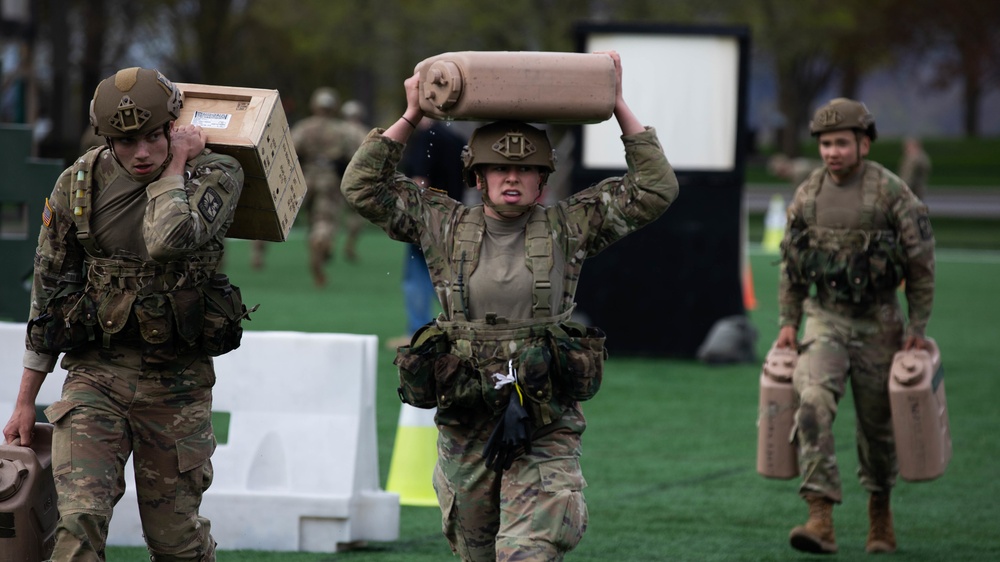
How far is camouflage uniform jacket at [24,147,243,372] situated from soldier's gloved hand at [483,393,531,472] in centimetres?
114

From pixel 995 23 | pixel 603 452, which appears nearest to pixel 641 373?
pixel 603 452

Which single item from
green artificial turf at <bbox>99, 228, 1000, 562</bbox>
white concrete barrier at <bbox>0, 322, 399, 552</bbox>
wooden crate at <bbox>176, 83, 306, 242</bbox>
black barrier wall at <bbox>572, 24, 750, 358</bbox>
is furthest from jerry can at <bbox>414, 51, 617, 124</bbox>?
black barrier wall at <bbox>572, 24, 750, 358</bbox>

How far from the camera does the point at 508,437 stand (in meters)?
5.09

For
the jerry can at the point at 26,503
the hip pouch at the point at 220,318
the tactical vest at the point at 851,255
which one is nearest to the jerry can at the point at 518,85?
the hip pouch at the point at 220,318

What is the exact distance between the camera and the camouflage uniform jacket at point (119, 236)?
5.21 meters

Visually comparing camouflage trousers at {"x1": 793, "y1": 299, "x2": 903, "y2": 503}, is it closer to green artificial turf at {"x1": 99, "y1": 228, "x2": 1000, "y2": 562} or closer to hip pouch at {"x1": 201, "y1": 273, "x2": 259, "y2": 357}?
green artificial turf at {"x1": 99, "y1": 228, "x2": 1000, "y2": 562}

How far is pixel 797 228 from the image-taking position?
7598 millimetres

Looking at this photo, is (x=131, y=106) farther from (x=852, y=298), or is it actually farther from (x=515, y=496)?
(x=852, y=298)

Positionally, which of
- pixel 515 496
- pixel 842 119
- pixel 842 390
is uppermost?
pixel 842 119

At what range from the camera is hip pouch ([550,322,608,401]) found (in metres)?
5.21

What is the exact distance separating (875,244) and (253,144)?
334 cm

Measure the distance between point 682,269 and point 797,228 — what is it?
6454 mm

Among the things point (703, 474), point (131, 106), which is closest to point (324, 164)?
point (703, 474)

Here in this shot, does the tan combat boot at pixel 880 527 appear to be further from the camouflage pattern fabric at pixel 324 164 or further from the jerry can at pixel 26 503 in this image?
the camouflage pattern fabric at pixel 324 164
